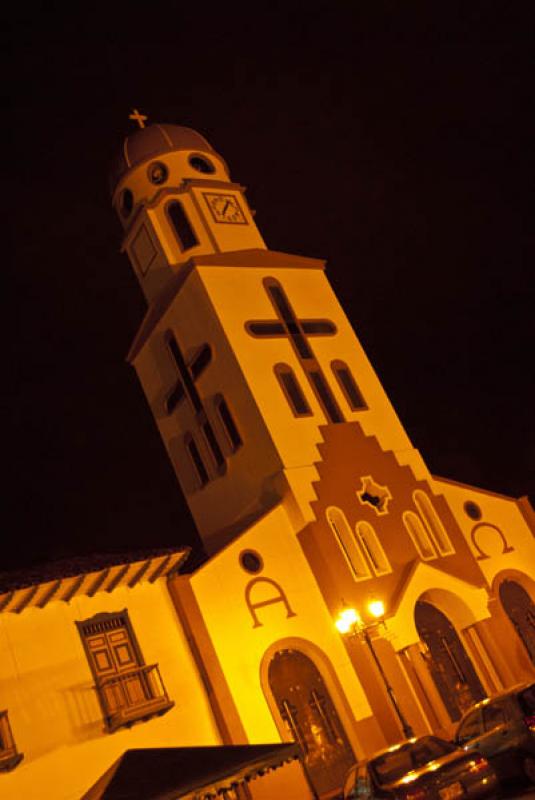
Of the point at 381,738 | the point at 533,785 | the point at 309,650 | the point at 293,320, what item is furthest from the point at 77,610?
the point at 293,320

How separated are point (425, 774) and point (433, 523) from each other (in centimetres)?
1431

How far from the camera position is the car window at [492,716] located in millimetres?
14289

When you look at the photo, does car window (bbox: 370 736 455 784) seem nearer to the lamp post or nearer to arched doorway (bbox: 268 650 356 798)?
the lamp post

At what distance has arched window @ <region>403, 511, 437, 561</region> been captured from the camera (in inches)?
1000

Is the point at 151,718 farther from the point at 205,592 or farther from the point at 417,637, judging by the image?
the point at 417,637

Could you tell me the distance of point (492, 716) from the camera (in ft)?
47.6

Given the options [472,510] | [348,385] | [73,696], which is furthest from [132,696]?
[472,510]

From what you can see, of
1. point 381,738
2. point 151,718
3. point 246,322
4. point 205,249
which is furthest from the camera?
point 205,249

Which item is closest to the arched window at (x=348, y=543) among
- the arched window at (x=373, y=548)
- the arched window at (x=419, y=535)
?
the arched window at (x=373, y=548)

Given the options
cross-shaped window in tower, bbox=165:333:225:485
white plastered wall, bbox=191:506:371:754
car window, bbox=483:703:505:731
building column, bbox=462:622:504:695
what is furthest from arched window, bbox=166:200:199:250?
car window, bbox=483:703:505:731

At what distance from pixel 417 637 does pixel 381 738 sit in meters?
2.94

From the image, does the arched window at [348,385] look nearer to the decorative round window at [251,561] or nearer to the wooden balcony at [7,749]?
the decorative round window at [251,561]

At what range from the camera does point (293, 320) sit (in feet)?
93.5

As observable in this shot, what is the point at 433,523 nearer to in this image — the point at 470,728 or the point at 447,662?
the point at 447,662
